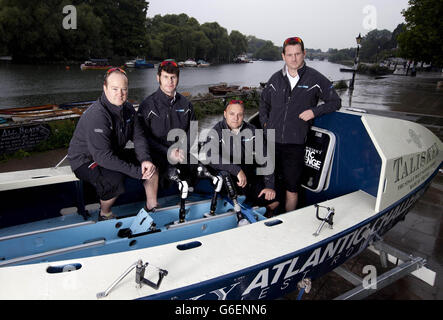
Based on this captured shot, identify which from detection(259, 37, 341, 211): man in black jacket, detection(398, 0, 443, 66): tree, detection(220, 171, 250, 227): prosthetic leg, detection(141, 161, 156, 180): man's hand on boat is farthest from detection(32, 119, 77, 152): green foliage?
detection(398, 0, 443, 66): tree

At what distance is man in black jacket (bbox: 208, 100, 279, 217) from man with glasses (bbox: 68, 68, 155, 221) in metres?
0.69

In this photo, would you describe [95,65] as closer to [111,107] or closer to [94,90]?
[94,90]

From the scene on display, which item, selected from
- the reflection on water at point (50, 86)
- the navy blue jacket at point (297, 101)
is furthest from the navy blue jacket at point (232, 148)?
the reflection on water at point (50, 86)

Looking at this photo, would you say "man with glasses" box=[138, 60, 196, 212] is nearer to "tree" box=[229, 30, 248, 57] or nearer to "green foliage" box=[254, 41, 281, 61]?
"tree" box=[229, 30, 248, 57]

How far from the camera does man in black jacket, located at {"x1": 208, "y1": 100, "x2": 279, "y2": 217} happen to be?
268cm

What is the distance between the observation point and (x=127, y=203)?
10.7 feet

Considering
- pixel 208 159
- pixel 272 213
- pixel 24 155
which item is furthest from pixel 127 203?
pixel 24 155

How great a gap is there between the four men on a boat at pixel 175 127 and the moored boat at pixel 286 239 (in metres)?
0.34

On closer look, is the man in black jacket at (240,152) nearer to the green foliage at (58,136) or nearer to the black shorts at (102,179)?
the black shorts at (102,179)

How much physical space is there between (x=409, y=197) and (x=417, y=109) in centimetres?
1254

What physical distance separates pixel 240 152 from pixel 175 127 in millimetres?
714

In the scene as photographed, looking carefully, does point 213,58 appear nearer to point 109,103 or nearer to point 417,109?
point 417,109

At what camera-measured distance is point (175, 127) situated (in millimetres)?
2947

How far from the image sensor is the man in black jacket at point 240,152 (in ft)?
8.79
